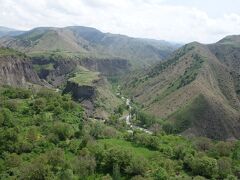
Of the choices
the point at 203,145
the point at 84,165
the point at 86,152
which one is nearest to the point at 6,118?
the point at 86,152

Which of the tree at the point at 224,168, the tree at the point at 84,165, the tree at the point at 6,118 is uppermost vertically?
the tree at the point at 6,118

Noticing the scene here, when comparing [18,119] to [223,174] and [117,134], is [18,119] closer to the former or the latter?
[117,134]

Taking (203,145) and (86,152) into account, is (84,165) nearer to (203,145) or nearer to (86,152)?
(86,152)

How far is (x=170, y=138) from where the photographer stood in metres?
151

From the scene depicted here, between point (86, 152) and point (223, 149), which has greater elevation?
point (86, 152)

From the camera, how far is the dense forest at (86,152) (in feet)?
340

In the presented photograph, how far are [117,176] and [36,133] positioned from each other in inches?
1292

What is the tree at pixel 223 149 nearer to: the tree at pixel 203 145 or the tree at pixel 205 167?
the tree at pixel 203 145

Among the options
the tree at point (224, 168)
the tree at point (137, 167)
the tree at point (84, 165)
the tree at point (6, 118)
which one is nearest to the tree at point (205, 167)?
the tree at point (224, 168)

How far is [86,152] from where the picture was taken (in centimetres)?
11375

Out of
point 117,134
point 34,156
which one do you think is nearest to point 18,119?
point 34,156

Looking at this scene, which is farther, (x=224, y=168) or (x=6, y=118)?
(x=6, y=118)

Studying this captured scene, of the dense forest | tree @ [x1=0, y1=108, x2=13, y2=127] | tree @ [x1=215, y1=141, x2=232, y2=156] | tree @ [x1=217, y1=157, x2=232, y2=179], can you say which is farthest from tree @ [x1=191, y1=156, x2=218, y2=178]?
tree @ [x1=0, y1=108, x2=13, y2=127]

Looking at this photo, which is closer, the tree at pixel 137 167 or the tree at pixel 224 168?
the tree at pixel 137 167
